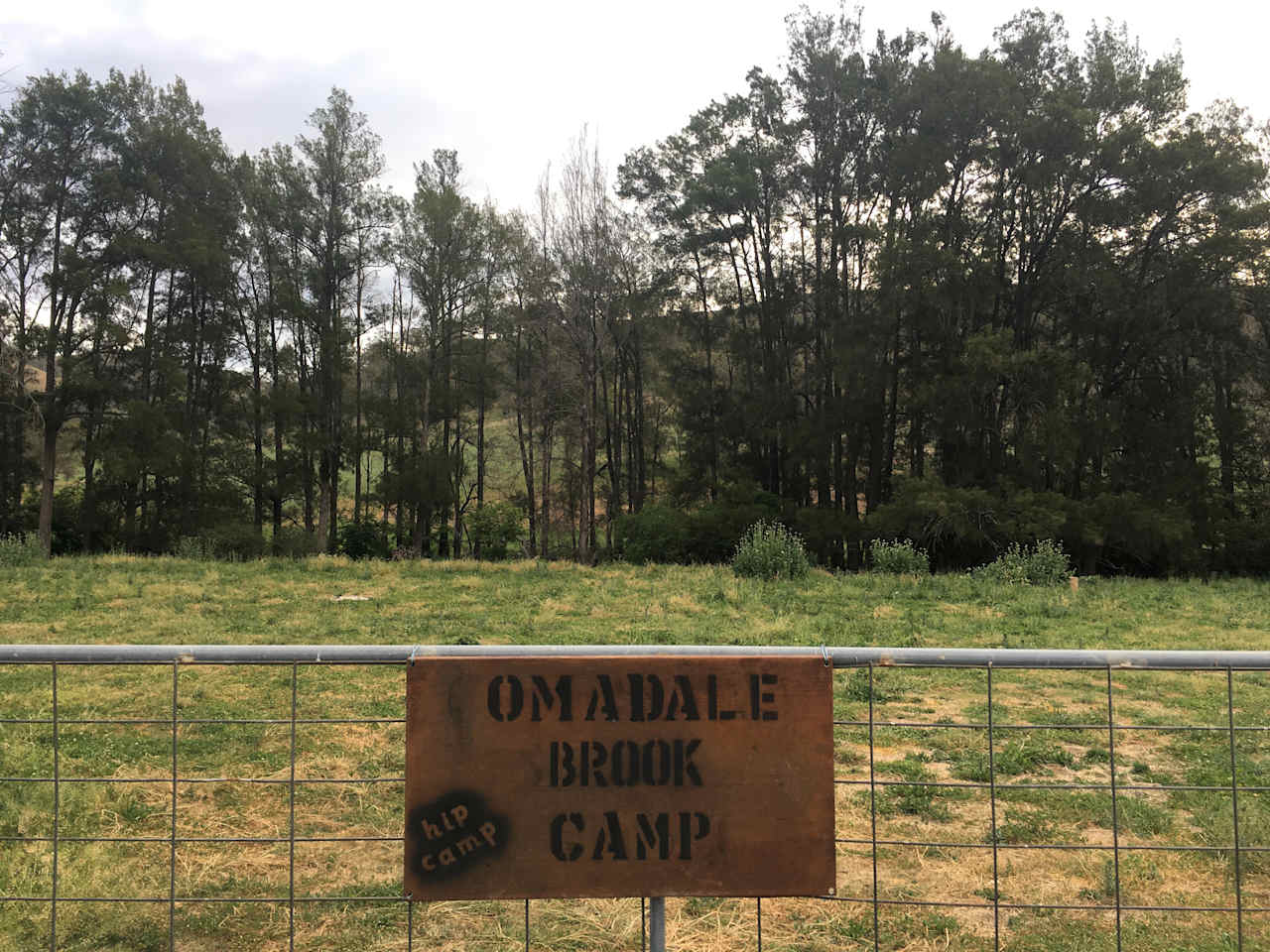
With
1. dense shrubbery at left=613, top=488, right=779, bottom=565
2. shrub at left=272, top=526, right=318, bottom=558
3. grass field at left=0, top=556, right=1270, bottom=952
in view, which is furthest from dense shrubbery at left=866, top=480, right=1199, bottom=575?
shrub at left=272, top=526, right=318, bottom=558

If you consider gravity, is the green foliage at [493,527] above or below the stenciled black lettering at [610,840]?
below

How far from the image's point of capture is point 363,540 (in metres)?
35.1

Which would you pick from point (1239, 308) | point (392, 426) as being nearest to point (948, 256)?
point (1239, 308)

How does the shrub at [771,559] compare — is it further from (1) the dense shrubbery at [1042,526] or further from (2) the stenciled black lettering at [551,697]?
(2) the stenciled black lettering at [551,697]

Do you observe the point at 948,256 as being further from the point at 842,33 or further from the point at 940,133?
the point at 842,33

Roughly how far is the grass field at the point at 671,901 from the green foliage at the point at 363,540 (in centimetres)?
2309

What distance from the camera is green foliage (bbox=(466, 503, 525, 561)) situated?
120ft

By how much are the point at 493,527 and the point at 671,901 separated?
33277 millimetres

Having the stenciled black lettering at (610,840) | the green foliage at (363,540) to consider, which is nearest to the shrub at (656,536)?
the green foliage at (363,540)

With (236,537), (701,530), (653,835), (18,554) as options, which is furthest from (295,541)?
(653,835)

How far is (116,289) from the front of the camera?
27.1 m

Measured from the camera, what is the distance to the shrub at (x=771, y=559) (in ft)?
51.6

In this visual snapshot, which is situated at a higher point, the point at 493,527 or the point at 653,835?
the point at 653,835

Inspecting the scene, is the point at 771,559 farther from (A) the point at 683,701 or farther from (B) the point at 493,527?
(B) the point at 493,527
